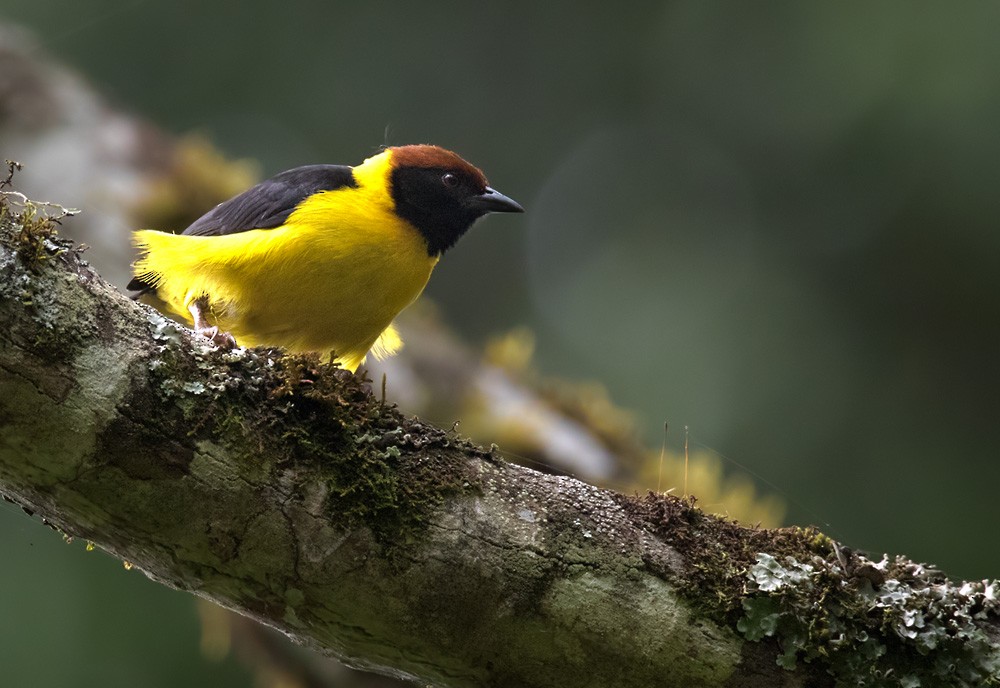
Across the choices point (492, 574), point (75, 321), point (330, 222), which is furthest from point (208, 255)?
point (492, 574)

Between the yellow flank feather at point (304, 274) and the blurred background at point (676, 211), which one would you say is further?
the blurred background at point (676, 211)

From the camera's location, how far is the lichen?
2.30 metres

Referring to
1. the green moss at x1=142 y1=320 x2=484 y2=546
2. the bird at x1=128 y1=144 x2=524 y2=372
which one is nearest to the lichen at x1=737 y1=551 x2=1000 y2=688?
the green moss at x1=142 y1=320 x2=484 y2=546

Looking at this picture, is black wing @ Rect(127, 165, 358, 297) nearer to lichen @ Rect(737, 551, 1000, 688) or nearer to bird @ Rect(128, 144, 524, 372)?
bird @ Rect(128, 144, 524, 372)

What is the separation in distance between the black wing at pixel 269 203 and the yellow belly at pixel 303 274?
7cm

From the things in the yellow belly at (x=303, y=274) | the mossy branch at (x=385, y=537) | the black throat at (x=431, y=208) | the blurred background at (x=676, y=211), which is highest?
the blurred background at (x=676, y=211)

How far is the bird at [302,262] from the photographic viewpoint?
164 inches

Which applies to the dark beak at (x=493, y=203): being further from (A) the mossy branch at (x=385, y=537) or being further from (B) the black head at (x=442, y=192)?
(A) the mossy branch at (x=385, y=537)

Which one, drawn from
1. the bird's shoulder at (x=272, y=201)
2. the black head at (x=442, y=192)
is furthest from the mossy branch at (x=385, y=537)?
the black head at (x=442, y=192)

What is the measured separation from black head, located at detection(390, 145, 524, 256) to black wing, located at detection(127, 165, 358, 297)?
0.33 m

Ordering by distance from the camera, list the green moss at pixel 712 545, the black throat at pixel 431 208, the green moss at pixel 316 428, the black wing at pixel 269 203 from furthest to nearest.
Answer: the black throat at pixel 431 208, the black wing at pixel 269 203, the green moss at pixel 712 545, the green moss at pixel 316 428

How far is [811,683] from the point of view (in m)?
2.29

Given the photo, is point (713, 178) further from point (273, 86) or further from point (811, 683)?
point (811, 683)

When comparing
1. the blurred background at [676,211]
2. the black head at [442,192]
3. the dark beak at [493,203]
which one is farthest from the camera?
the blurred background at [676,211]
